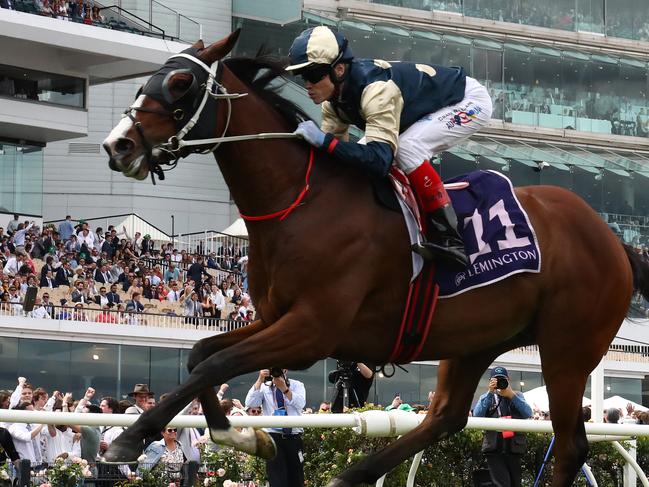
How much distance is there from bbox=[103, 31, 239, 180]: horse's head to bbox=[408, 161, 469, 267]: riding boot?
2.86 feet

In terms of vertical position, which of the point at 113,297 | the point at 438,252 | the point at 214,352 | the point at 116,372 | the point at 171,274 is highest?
the point at 438,252

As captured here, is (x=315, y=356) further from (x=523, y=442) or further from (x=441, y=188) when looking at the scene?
(x=523, y=442)

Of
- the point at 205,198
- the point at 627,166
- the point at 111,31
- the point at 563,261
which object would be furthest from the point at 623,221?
the point at 563,261

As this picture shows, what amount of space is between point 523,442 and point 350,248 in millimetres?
3804

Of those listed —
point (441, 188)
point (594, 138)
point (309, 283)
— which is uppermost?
point (594, 138)

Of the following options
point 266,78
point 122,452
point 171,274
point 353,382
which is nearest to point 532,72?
point 171,274

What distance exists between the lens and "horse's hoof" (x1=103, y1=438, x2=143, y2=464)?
4.34 meters

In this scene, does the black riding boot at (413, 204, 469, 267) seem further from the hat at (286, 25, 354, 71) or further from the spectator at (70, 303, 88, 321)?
the spectator at (70, 303, 88, 321)

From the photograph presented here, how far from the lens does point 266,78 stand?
5016 millimetres

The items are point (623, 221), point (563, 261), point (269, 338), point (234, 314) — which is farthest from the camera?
point (623, 221)

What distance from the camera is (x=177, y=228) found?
125 feet

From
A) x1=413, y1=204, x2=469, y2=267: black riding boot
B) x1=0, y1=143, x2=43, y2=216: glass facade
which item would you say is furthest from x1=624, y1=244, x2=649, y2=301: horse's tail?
x1=0, y1=143, x2=43, y2=216: glass facade

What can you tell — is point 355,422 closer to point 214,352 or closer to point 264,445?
point 264,445

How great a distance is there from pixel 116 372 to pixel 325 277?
59.7ft
